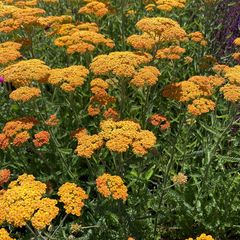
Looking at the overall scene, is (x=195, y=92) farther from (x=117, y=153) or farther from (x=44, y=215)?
(x=44, y=215)

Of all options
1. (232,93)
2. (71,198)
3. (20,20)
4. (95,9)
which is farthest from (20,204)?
(95,9)

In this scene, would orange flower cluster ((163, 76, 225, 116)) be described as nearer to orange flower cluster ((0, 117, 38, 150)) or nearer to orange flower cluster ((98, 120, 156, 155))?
orange flower cluster ((98, 120, 156, 155))

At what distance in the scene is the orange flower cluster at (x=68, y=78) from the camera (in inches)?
169

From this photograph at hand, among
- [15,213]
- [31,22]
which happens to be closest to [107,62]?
[31,22]

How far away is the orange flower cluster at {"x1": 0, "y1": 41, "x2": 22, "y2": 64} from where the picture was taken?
4.87m

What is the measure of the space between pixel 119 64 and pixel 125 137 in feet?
3.33

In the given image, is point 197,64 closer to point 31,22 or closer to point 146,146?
point 31,22

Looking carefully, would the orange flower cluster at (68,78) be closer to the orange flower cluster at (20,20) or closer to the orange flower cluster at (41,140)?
the orange flower cluster at (41,140)

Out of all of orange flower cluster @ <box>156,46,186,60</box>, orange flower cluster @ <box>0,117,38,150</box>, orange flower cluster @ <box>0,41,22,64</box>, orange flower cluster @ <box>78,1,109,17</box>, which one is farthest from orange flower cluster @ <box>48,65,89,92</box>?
orange flower cluster @ <box>78,1,109,17</box>

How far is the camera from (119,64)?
4352 millimetres

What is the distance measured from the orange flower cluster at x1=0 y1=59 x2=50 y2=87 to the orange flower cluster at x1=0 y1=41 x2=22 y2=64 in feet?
1.11

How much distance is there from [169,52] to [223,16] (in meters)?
2.73

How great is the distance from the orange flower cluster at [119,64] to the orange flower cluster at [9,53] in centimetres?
110

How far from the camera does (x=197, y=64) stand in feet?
21.2
